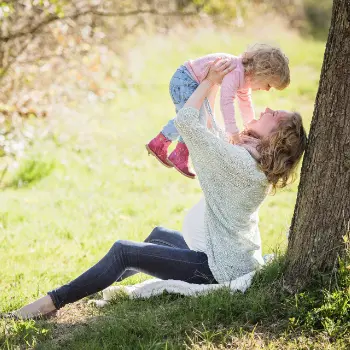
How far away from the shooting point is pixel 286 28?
18.1 meters

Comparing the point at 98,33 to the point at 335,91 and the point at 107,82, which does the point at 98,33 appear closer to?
the point at 107,82

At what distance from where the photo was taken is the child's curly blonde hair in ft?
12.0

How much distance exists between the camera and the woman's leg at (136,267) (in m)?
3.59

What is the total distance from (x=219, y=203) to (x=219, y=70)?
79cm

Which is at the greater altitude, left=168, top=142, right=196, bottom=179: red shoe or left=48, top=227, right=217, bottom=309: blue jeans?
left=168, top=142, right=196, bottom=179: red shoe

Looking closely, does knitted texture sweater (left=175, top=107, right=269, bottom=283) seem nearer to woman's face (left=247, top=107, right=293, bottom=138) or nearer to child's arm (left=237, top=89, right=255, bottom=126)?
woman's face (left=247, top=107, right=293, bottom=138)

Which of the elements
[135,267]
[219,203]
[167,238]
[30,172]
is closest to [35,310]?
[135,267]

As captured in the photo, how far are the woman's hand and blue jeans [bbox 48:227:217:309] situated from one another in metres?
1.05

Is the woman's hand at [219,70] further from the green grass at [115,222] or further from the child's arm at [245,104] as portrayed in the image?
the green grass at [115,222]

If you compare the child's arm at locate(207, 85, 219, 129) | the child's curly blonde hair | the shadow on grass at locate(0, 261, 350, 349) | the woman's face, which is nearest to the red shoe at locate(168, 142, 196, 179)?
the child's arm at locate(207, 85, 219, 129)

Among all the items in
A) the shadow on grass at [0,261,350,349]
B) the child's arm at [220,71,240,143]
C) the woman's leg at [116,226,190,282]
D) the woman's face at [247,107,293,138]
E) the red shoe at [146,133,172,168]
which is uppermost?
the child's arm at [220,71,240,143]

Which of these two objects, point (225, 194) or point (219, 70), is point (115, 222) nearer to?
point (225, 194)

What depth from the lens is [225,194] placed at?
3.60 metres

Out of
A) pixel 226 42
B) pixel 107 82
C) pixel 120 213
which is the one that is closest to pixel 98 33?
pixel 107 82
